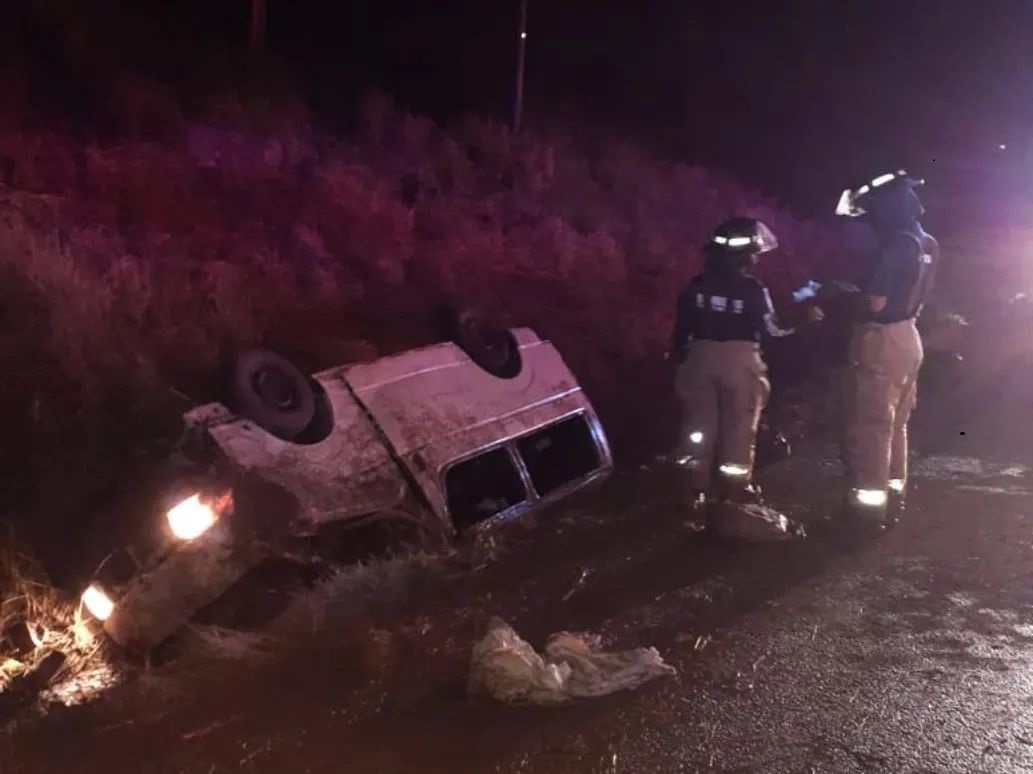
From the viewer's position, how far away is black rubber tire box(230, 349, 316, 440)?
16.1 ft

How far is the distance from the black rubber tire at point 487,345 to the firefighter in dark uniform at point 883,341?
1.98m

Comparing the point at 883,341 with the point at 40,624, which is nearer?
the point at 40,624

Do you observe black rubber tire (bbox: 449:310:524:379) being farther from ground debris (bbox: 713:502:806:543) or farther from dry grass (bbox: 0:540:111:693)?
dry grass (bbox: 0:540:111:693)

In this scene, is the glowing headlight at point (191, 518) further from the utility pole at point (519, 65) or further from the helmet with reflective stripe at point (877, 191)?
the utility pole at point (519, 65)

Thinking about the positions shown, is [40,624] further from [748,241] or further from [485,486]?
[748,241]

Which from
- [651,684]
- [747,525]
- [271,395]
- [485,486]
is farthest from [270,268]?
[651,684]

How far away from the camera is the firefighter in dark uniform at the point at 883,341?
19.7 ft

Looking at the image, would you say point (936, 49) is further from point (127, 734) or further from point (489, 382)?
point (127, 734)

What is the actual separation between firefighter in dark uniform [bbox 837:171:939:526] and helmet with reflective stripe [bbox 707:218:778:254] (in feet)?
2.16

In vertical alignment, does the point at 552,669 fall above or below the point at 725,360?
below

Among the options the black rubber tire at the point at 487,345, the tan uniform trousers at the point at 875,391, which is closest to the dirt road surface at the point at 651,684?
the tan uniform trousers at the point at 875,391

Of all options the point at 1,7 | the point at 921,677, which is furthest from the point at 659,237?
the point at 921,677

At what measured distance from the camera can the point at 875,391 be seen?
6059 millimetres

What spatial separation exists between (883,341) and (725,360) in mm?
934
